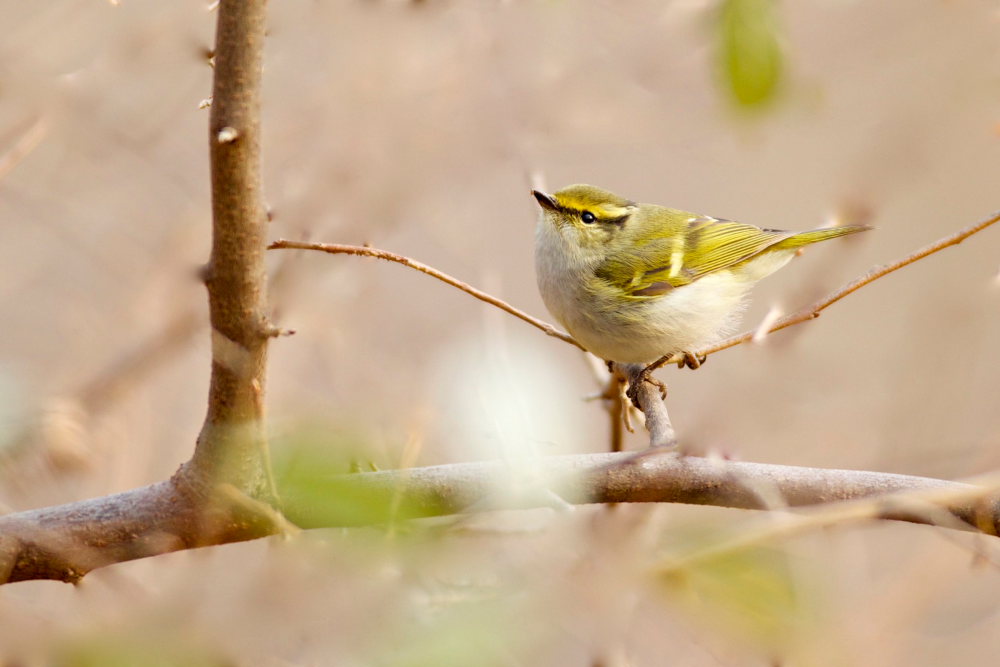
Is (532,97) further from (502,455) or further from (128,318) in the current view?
(502,455)

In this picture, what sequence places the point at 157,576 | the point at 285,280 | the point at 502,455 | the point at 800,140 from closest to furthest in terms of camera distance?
the point at 502,455 < the point at 285,280 < the point at 157,576 < the point at 800,140

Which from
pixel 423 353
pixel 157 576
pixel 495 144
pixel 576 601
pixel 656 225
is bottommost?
pixel 157 576

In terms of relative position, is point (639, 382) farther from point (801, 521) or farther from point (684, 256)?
point (801, 521)

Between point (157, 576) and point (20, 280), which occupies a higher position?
point (20, 280)

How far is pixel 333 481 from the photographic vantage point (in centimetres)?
101

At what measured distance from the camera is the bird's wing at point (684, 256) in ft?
11.9

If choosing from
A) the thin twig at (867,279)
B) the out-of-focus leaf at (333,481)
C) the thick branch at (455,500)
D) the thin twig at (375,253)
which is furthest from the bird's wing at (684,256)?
the out-of-focus leaf at (333,481)

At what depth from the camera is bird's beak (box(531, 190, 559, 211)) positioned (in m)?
3.38

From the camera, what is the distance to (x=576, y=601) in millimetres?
1039

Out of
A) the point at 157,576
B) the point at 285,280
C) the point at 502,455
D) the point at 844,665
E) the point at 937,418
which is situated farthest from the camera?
the point at 937,418

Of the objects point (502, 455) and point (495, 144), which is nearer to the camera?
point (502, 455)

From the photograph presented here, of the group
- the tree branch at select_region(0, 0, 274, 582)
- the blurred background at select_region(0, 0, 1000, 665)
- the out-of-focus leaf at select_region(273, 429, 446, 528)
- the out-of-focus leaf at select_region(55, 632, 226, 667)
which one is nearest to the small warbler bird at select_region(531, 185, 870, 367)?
the blurred background at select_region(0, 0, 1000, 665)

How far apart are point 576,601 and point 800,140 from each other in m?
4.81

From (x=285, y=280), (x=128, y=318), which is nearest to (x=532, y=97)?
(x=285, y=280)
